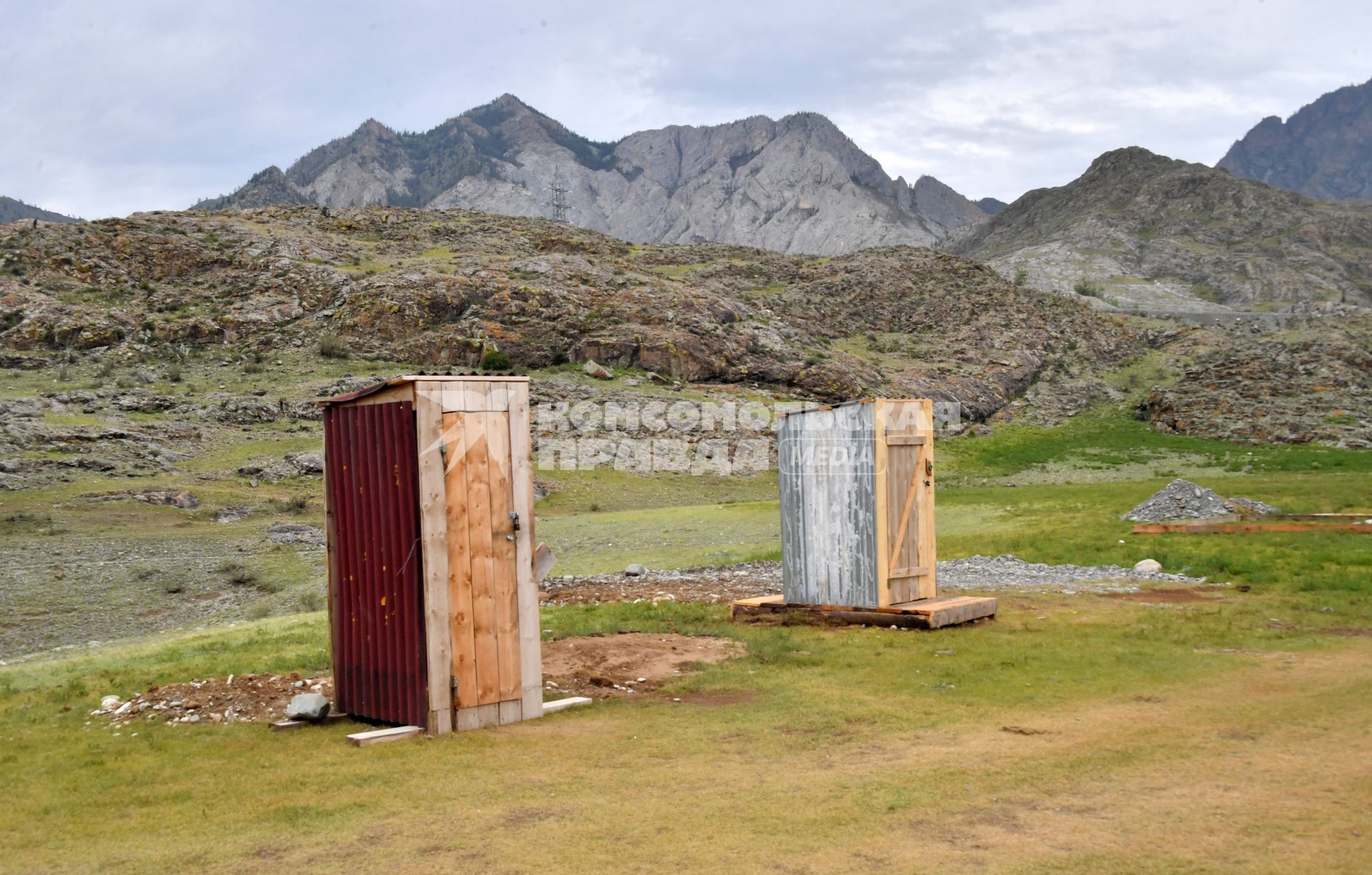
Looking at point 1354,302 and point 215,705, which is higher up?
point 1354,302

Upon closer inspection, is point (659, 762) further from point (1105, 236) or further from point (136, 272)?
point (1105, 236)

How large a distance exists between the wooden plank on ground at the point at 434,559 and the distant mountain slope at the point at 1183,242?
9065 cm

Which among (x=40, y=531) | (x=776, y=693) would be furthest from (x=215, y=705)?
(x=40, y=531)

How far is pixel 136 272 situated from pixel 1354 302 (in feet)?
336

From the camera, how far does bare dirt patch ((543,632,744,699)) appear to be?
10.6 m

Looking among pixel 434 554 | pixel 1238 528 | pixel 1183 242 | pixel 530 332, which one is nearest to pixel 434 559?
pixel 434 554

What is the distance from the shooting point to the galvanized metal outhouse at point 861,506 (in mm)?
13688

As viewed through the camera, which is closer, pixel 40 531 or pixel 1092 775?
pixel 1092 775

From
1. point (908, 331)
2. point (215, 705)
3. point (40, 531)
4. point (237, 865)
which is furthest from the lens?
point (908, 331)

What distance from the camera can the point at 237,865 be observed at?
227 inches

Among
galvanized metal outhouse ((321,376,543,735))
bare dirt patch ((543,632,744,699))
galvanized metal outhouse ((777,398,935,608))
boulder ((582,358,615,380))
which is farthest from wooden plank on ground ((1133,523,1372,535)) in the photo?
boulder ((582,358,615,380))

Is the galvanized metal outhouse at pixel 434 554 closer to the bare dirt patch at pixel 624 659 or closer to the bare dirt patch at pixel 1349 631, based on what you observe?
the bare dirt patch at pixel 624 659

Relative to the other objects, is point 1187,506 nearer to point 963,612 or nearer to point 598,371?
point 963,612

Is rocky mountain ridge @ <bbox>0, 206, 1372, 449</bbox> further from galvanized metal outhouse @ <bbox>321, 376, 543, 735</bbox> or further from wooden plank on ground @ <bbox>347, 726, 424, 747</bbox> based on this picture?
wooden plank on ground @ <bbox>347, 726, 424, 747</bbox>
